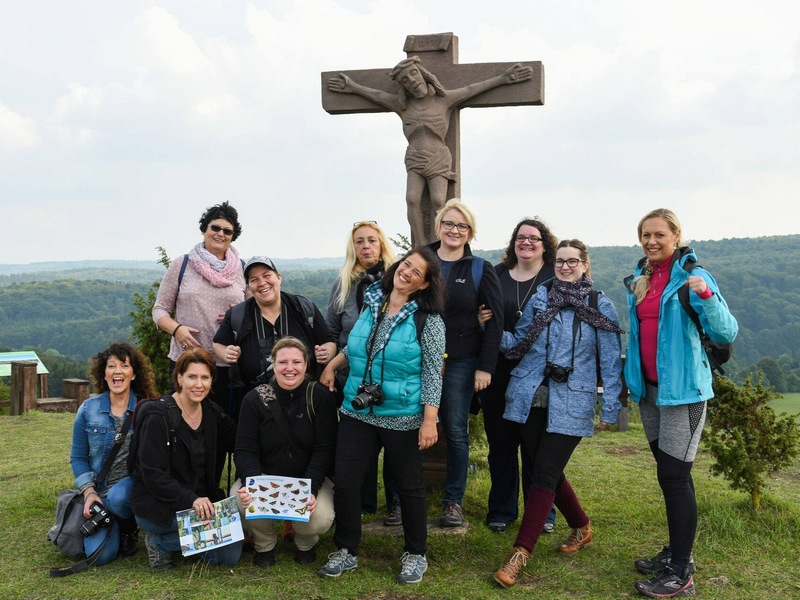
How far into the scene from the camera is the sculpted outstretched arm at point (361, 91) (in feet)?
19.7

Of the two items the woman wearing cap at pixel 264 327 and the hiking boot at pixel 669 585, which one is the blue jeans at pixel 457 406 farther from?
the hiking boot at pixel 669 585

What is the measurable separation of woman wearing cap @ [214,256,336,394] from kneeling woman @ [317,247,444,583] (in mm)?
475

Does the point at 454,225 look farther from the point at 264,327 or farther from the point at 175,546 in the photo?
the point at 175,546

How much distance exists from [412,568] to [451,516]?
2.55 feet

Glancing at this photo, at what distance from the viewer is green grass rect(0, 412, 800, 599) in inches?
162

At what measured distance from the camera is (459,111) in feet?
19.8

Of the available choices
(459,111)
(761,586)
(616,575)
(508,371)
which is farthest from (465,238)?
(761,586)

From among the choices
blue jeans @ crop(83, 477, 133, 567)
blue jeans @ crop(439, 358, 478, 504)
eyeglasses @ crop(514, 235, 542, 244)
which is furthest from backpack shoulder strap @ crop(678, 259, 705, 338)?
blue jeans @ crop(83, 477, 133, 567)

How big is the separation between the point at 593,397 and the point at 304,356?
1.68 meters

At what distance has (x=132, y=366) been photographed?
481 cm

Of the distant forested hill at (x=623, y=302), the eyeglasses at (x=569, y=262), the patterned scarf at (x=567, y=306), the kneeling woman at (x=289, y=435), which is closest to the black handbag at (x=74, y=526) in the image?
the kneeling woman at (x=289, y=435)

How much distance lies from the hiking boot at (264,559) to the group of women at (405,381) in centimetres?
1

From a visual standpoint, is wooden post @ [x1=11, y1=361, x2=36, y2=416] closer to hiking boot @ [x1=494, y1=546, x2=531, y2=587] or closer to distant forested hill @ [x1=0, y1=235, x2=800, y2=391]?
hiking boot @ [x1=494, y1=546, x2=531, y2=587]

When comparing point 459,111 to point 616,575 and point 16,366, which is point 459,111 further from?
point 16,366
